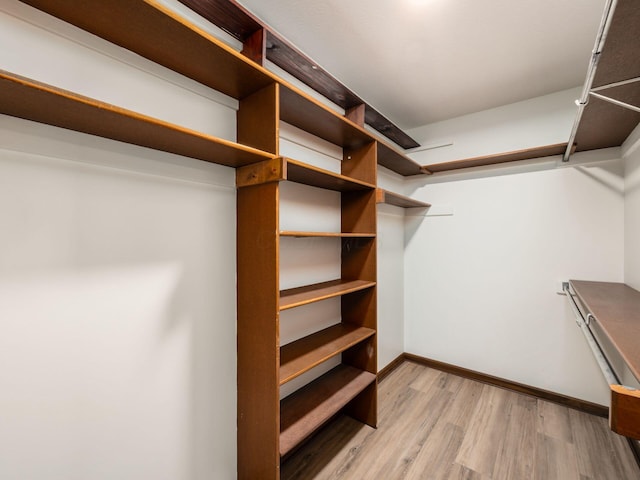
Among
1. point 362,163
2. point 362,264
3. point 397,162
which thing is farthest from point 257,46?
point 397,162

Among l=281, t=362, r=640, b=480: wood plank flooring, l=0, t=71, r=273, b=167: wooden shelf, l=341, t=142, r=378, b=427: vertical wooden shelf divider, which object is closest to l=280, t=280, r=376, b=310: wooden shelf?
l=341, t=142, r=378, b=427: vertical wooden shelf divider

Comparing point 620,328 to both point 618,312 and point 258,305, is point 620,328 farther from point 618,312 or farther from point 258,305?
point 258,305

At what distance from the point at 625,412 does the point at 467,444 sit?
1.59 metres

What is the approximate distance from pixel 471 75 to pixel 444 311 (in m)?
2.24

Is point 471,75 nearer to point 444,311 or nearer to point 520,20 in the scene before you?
point 520,20

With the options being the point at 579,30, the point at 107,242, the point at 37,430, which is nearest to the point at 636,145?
the point at 579,30

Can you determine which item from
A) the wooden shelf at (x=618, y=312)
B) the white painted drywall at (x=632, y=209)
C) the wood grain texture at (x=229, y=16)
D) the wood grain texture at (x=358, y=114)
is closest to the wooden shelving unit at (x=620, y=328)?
the wooden shelf at (x=618, y=312)

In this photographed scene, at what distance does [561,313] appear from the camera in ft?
7.79

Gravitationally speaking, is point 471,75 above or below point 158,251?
above

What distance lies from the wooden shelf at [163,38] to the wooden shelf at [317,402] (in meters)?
1.80

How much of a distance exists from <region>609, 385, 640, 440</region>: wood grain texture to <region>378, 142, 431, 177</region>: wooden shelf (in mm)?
1870

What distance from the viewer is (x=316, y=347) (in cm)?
175

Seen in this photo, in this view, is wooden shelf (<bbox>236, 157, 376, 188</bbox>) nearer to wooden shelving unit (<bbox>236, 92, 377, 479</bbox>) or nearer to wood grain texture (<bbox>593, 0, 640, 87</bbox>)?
wooden shelving unit (<bbox>236, 92, 377, 479</bbox>)

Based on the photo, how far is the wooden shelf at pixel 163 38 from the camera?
89cm
